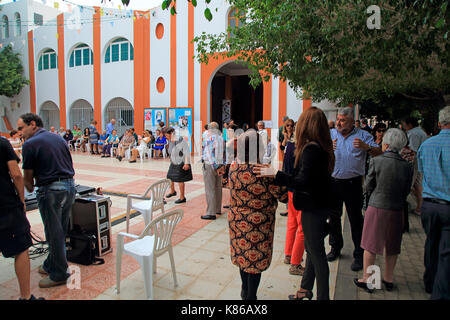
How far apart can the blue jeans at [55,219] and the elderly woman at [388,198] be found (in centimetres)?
321

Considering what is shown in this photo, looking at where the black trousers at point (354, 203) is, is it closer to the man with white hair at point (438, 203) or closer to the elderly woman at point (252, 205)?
the man with white hair at point (438, 203)

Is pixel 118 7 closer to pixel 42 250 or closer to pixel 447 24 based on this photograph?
pixel 42 250

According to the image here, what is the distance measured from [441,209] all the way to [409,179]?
0.53 m

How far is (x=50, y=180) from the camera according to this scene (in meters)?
3.22

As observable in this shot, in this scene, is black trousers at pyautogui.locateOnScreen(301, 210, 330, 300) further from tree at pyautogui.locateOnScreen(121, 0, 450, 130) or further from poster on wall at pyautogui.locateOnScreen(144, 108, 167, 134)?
poster on wall at pyautogui.locateOnScreen(144, 108, 167, 134)

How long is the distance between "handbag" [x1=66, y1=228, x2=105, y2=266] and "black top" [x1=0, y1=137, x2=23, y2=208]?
110 cm

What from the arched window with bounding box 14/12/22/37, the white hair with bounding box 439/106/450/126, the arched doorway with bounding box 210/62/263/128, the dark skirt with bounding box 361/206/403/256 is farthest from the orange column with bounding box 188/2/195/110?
the arched window with bounding box 14/12/22/37

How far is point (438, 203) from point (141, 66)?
1676 centimetres

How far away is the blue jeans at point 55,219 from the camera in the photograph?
3234 millimetres

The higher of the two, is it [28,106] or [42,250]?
[28,106]

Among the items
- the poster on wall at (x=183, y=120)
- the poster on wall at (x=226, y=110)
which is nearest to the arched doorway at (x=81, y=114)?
the poster on wall at (x=183, y=120)
